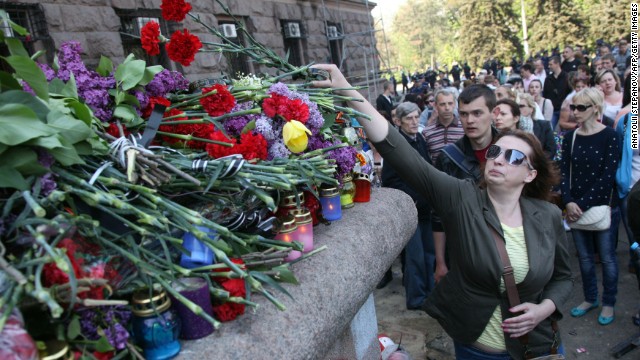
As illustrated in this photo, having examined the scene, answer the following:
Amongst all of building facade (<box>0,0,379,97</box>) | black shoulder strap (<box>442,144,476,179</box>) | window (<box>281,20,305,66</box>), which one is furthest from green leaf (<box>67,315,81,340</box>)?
window (<box>281,20,305,66</box>)

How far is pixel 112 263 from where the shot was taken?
3.68 feet

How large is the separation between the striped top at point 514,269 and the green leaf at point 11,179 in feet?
6.49

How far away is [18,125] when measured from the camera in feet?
3.47

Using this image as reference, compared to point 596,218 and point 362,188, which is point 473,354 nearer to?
point 362,188

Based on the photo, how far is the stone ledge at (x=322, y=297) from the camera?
1.16 metres

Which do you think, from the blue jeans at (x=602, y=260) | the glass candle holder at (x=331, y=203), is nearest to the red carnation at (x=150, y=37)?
the glass candle holder at (x=331, y=203)

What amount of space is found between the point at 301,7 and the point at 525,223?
32.0 feet

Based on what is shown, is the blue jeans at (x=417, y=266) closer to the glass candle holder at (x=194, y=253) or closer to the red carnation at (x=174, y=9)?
the red carnation at (x=174, y=9)

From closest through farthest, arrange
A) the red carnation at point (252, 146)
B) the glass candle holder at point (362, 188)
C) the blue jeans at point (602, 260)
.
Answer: the red carnation at point (252, 146), the glass candle holder at point (362, 188), the blue jeans at point (602, 260)

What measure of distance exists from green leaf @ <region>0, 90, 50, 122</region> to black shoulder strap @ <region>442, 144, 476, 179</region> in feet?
8.61

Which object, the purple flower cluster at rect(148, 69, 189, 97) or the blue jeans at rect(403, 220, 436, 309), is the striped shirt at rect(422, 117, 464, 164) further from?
the purple flower cluster at rect(148, 69, 189, 97)

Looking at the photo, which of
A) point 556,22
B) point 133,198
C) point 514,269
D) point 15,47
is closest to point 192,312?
point 133,198

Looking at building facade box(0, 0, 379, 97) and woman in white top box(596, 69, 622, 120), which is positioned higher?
building facade box(0, 0, 379, 97)

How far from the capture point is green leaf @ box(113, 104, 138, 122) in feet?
4.97
